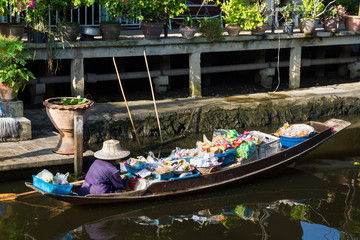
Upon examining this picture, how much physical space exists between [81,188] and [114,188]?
50cm

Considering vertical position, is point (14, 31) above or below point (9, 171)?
above

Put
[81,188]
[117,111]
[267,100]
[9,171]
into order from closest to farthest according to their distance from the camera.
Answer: [81,188] < [9,171] < [117,111] < [267,100]

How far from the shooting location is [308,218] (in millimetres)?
9602

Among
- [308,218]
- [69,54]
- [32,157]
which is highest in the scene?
[69,54]

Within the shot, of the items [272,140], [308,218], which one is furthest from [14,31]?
[308,218]

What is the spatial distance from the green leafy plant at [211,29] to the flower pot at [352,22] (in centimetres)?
418

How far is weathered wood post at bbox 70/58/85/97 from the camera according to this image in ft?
44.6

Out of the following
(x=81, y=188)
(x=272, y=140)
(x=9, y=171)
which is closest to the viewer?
(x=81, y=188)

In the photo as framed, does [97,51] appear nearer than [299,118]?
Yes

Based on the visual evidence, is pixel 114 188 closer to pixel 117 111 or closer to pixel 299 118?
pixel 117 111

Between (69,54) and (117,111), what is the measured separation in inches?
63.3

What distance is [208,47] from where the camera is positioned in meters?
15.1

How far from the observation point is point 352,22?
16.9 meters

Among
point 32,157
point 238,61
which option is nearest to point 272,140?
point 32,157
